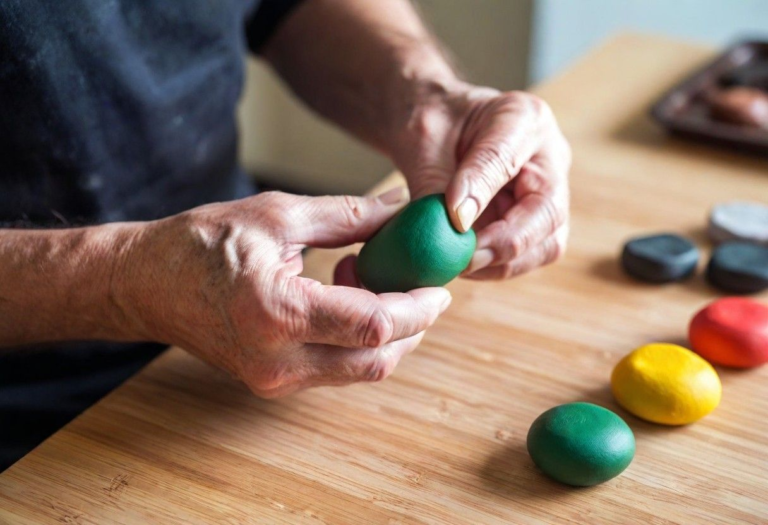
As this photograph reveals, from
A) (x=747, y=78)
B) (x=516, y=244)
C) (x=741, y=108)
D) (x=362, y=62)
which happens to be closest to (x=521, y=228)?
(x=516, y=244)

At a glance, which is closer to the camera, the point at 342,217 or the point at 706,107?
the point at 342,217

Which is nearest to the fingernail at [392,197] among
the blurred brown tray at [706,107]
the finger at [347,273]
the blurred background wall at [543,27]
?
the finger at [347,273]

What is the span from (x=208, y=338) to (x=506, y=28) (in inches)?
88.2

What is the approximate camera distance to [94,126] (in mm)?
1104

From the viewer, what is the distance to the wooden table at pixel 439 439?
2.48 ft

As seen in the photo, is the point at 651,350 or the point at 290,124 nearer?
the point at 651,350

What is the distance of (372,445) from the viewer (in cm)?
83

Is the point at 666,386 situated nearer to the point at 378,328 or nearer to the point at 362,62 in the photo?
the point at 378,328

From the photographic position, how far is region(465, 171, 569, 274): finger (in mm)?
969

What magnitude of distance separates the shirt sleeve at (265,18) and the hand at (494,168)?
1.37ft

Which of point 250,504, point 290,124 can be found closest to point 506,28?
point 290,124

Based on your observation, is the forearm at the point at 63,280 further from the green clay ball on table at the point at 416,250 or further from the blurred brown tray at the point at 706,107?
the blurred brown tray at the point at 706,107

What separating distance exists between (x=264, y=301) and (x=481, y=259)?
11.9 inches

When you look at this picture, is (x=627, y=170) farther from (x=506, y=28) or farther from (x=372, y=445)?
(x=506, y=28)
